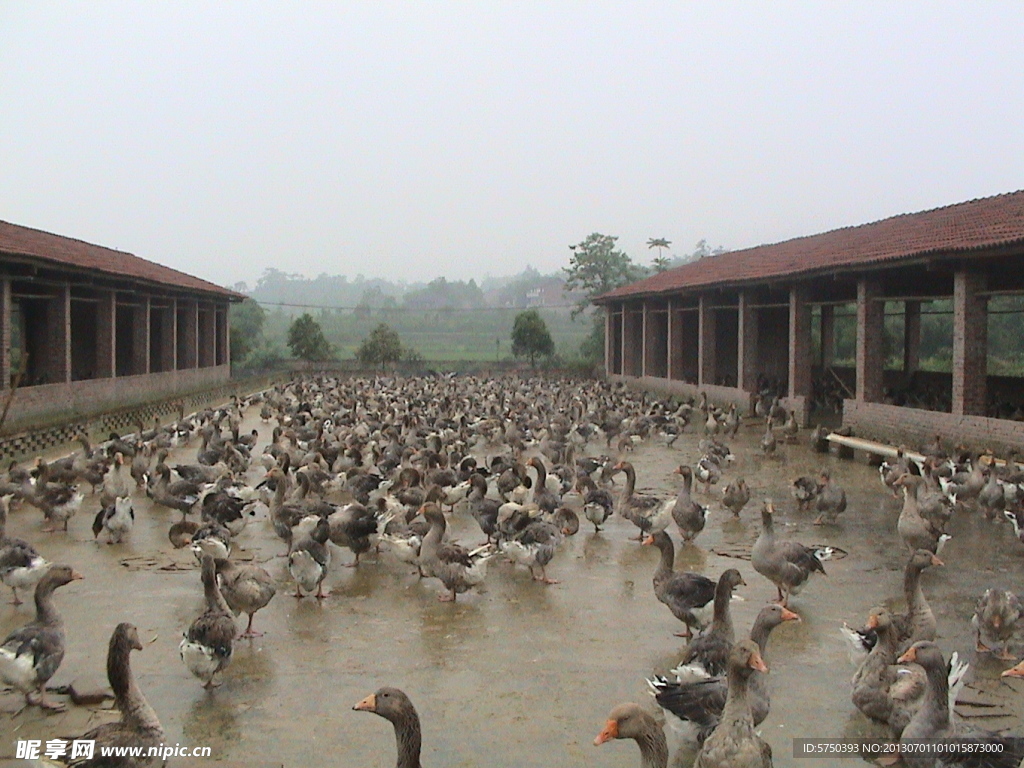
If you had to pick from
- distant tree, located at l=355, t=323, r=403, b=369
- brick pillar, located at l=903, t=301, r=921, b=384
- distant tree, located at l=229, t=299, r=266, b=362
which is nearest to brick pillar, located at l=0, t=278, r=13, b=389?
brick pillar, located at l=903, t=301, r=921, b=384

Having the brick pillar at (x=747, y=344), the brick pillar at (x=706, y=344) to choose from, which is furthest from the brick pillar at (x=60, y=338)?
the brick pillar at (x=706, y=344)

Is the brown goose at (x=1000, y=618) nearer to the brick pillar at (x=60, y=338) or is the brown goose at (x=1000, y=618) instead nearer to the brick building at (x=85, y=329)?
the brick building at (x=85, y=329)

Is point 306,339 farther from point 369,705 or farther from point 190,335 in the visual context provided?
point 369,705

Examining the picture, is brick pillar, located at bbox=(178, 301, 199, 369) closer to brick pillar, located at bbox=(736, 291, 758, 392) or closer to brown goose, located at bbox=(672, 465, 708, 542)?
brick pillar, located at bbox=(736, 291, 758, 392)

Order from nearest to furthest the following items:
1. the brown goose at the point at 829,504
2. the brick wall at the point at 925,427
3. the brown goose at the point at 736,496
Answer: the brown goose at the point at 829,504 < the brown goose at the point at 736,496 < the brick wall at the point at 925,427

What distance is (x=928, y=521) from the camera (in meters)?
12.1

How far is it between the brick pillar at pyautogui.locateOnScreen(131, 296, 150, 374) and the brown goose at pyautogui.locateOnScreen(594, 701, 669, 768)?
34533 mm

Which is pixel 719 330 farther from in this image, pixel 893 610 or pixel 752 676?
pixel 752 676

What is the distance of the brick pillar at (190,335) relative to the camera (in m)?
44.2

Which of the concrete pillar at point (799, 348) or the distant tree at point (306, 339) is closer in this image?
the concrete pillar at point (799, 348)

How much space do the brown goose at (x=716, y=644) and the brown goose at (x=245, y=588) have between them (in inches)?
158

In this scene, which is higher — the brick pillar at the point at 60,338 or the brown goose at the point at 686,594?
the brick pillar at the point at 60,338

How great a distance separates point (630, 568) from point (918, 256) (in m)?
11.7

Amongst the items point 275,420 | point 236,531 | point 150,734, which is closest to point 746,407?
point 275,420
